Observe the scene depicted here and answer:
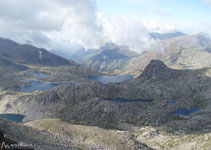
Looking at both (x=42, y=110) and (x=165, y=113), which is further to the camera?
(x=42, y=110)

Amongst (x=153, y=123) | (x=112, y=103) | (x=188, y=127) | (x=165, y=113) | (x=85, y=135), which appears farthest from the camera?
(x=112, y=103)

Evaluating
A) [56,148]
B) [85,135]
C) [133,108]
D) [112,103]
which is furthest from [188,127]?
[56,148]

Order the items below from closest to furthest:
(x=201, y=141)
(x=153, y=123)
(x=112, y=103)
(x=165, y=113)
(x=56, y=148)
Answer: (x=56, y=148)
(x=201, y=141)
(x=153, y=123)
(x=165, y=113)
(x=112, y=103)

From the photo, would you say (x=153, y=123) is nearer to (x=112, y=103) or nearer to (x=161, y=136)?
(x=161, y=136)

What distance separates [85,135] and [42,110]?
119803mm

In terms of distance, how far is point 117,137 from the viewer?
93.9 m

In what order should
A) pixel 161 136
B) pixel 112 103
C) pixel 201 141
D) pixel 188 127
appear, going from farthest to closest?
pixel 112 103 → pixel 188 127 → pixel 161 136 → pixel 201 141

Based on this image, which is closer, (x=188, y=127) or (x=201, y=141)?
(x=201, y=141)

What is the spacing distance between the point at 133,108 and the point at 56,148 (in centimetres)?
14085

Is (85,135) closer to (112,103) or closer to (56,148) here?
(56,148)

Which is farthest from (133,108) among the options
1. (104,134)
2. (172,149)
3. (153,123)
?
(104,134)

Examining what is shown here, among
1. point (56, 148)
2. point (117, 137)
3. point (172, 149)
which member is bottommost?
point (172, 149)

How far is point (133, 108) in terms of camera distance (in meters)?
195

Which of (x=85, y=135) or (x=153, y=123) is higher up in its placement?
(x=85, y=135)
